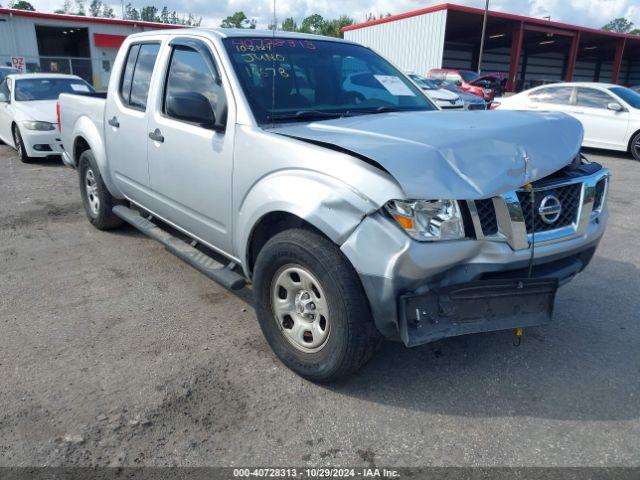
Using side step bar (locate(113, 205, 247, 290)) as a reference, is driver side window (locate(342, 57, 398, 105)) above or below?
above

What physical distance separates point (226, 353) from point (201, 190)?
1128 mm

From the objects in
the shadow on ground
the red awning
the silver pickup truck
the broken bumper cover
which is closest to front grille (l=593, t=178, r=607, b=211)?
the silver pickup truck

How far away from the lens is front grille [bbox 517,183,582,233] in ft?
9.12

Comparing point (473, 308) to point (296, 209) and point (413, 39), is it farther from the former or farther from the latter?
point (413, 39)

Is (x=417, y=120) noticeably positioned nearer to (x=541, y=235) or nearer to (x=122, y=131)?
(x=541, y=235)

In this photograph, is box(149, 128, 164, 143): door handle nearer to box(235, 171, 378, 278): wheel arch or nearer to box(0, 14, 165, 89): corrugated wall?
box(235, 171, 378, 278): wheel arch

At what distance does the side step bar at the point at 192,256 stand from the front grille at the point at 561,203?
1758 mm

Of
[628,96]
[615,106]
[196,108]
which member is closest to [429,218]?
[196,108]

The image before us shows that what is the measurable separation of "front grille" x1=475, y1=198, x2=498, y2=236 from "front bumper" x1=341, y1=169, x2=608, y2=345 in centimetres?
4

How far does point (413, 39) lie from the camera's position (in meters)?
32.6

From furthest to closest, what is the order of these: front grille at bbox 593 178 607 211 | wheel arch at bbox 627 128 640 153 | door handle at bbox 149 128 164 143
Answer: wheel arch at bbox 627 128 640 153, door handle at bbox 149 128 164 143, front grille at bbox 593 178 607 211

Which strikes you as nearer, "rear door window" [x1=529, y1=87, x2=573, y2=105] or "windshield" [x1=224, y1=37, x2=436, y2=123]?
"windshield" [x1=224, y1=37, x2=436, y2=123]

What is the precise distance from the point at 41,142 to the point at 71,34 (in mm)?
35962

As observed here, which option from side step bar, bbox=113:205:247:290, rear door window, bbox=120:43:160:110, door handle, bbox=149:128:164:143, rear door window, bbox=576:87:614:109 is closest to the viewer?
side step bar, bbox=113:205:247:290
